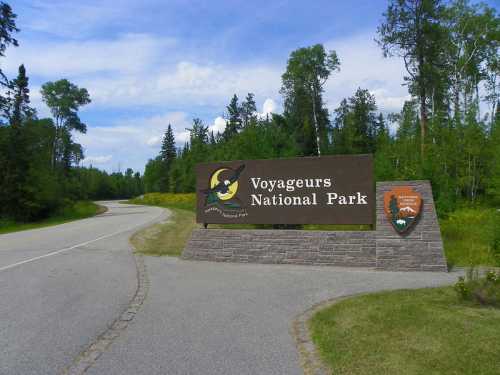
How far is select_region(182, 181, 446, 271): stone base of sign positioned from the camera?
30.4 ft

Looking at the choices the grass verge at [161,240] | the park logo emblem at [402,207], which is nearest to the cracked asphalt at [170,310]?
the park logo emblem at [402,207]

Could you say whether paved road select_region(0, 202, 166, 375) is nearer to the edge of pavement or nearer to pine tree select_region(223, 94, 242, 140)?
the edge of pavement

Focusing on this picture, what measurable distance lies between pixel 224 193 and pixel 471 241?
23.8 feet

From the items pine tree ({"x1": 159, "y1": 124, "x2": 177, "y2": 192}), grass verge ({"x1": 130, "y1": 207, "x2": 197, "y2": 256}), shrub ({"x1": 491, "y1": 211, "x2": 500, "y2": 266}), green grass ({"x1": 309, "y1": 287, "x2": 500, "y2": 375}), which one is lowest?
grass verge ({"x1": 130, "y1": 207, "x2": 197, "y2": 256})

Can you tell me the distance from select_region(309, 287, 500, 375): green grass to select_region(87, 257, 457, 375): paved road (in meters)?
0.51

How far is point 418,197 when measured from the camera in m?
9.62

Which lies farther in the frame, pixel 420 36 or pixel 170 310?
pixel 420 36

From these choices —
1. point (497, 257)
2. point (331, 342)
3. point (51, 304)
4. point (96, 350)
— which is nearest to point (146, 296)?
point (51, 304)

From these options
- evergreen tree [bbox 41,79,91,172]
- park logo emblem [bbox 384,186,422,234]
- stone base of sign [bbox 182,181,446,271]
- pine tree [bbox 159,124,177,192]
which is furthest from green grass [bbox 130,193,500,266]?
pine tree [bbox 159,124,177,192]

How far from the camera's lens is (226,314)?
6031 millimetres

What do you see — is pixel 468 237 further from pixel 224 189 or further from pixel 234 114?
pixel 234 114

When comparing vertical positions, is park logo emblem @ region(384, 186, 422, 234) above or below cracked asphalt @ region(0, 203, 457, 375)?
above

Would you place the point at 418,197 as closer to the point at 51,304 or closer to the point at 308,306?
the point at 308,306

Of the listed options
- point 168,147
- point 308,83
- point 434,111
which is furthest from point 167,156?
point 434,111
